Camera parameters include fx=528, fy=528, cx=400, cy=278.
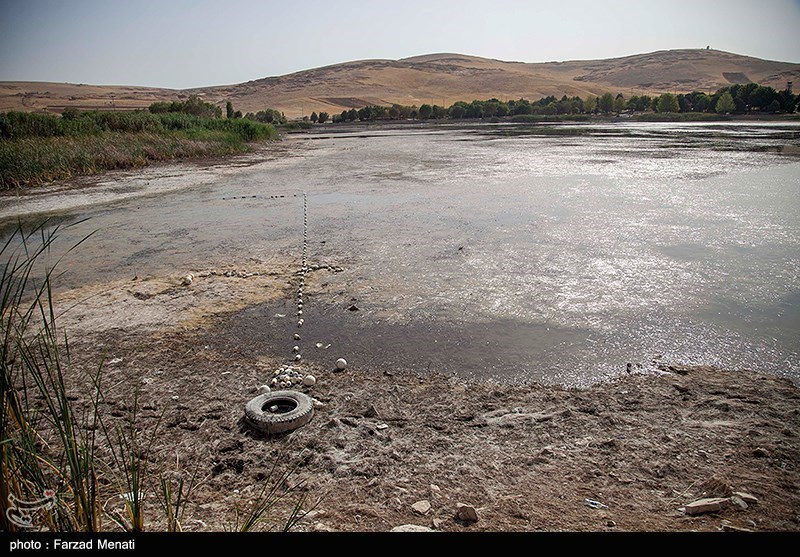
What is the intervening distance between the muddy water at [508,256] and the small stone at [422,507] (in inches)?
74.8

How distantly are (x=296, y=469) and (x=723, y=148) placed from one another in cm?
2677

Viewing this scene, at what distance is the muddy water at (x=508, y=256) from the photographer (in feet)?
17.3

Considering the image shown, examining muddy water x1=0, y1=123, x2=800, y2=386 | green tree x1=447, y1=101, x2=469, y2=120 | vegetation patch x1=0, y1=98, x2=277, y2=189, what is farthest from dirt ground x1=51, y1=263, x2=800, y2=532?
green tree x1=447, y1=101, x2=469, y2=120

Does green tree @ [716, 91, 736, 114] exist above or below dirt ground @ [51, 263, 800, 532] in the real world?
above

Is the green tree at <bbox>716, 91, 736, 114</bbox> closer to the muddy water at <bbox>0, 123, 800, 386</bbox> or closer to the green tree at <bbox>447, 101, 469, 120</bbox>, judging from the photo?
the green tree at <bbox>447, 101, 469, 120</bbox>

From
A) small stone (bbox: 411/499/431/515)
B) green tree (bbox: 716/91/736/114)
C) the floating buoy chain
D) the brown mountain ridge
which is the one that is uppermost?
the brown mountain ridge

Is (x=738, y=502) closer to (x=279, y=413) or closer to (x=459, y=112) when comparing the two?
(x=279, y=413)

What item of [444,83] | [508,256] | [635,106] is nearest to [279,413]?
[508,256]

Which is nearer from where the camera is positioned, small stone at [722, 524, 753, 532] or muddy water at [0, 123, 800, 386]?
small stone at [722, 524, 753, 532]

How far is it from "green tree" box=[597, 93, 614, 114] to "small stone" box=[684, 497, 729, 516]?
71.6 metres

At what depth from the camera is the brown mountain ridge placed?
10662cm

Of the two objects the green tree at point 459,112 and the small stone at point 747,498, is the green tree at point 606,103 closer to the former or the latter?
the green tree at point 459,112
